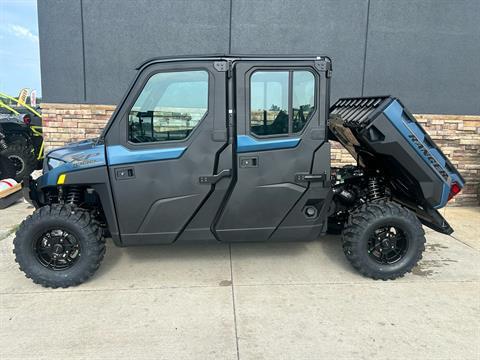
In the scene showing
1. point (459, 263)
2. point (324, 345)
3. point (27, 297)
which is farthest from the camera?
point (459, 263)

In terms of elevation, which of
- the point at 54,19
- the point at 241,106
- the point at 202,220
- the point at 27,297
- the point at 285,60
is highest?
the point at 54,19

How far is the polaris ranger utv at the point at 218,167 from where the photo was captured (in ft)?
11.9

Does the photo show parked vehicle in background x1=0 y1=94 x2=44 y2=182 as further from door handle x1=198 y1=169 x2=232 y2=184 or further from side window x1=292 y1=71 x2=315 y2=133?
side window x1=292 y1=71 x2=315 y2=133

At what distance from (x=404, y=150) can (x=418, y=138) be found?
7.8 inches

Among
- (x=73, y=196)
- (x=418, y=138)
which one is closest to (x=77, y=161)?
(x=73, y=196)

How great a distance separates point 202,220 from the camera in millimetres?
3809

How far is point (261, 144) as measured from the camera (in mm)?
3697

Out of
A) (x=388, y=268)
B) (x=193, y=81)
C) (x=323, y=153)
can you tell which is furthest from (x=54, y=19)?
(x=388, y=268)

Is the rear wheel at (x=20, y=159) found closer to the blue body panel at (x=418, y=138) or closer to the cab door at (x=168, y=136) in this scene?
the cab door at (x=168, y=136)

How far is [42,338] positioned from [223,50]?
5.30 m

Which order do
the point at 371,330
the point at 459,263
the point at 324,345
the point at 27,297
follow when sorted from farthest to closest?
the point at 459,263 → the point at 27,297 → the point at 371,330 → the point at 324,345

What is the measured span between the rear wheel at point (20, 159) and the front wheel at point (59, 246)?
4604 mm

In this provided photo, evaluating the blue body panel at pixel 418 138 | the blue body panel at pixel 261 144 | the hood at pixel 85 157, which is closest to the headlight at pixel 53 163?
the hood at pixel 85 157

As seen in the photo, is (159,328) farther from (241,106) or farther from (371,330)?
(241,106)
